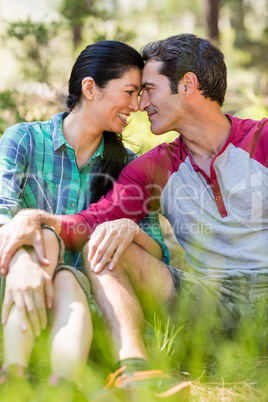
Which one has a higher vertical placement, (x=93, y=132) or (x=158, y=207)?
(x=93, y=132)

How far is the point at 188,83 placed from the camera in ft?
9.64

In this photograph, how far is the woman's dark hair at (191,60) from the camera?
2.95m

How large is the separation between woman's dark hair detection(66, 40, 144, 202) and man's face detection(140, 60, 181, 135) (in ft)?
0.41

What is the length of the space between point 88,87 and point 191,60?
2.17ft

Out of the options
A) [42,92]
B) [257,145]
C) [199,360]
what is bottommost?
[199,360]

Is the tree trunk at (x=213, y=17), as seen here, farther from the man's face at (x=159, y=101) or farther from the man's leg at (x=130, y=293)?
the man's leg at (x=130, y=293)

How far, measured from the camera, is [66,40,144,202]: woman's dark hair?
2920 mm

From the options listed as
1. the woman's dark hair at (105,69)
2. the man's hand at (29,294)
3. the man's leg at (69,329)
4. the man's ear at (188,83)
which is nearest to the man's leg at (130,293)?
the man's leg at (69,329)

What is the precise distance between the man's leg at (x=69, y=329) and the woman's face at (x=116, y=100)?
3.85ft

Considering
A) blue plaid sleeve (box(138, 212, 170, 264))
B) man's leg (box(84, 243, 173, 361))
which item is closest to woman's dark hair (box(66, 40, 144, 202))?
blue plaid sleeve (box(138, 212, 170, 264))

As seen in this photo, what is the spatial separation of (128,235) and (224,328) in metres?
0.67

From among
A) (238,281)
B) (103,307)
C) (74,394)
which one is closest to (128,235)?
(103,307)

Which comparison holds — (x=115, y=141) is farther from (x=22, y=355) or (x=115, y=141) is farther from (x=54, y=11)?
(x=54, y=11)

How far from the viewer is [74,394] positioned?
175 centimetres
